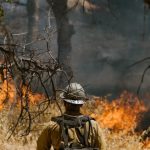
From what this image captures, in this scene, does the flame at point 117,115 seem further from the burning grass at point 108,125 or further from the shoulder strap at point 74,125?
the shoulder strap at point 74,125

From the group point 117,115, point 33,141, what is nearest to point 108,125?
point 117,115

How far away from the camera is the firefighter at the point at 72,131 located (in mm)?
5965

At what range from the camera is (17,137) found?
39.8 feet

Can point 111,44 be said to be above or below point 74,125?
below

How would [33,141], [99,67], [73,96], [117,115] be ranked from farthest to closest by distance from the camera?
1. [99,67]
2. [117,115]
3. [33,141]
4. [73,96]

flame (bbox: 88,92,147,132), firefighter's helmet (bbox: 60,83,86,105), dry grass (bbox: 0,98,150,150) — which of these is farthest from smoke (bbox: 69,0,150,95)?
firefighter's helmet (bbox: 60,83,86,105)

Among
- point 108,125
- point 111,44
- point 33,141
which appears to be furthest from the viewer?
point 111,44

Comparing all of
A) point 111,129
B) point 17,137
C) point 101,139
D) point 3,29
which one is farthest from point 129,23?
point 3,29

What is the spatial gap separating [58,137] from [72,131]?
171 millimetres

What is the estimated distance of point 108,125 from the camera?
46.1 ft

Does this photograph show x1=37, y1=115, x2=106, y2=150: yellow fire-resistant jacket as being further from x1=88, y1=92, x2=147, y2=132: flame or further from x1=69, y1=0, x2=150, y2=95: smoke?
x1=69, y1=0, x2=150, y2=95: smoke

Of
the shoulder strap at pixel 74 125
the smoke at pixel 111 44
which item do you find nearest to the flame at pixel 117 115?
the smoke at pixel 111 44

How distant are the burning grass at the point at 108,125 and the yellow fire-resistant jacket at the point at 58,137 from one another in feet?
15.9

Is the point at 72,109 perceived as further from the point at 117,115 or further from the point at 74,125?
the point at 117,115
